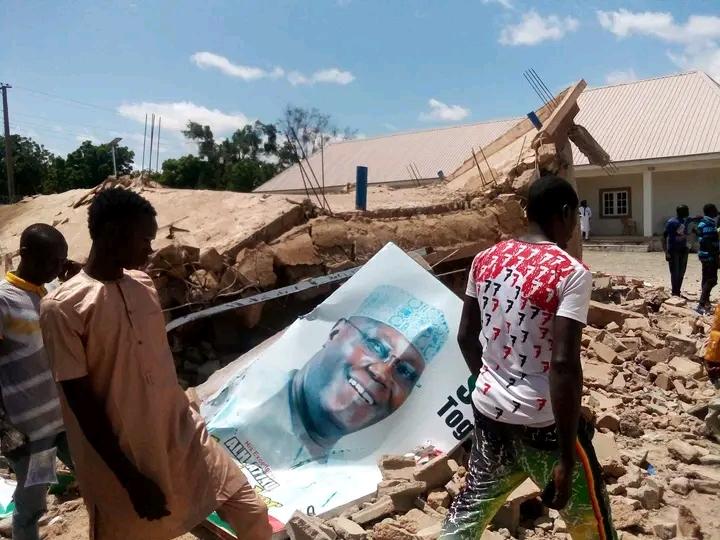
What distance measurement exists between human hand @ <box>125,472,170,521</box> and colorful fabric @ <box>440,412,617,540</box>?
3.24ft

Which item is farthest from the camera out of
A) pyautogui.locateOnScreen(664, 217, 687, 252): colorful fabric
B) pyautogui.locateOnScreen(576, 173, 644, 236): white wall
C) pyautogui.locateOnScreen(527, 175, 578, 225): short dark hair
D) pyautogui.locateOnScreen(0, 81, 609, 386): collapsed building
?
pyautogui.locateOnScreen(576, 173, 644, 236): white wall

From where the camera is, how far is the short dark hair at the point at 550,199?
2203 millimetres

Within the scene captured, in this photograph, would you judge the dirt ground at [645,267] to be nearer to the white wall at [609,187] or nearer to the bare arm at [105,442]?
the white wall at [609,187]

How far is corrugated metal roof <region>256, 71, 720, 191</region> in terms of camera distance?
19.2 meters

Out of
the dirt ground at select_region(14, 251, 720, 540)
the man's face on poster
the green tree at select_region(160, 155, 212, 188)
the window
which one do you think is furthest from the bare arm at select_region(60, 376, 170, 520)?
the green tree at select_region(160, 155, 212, 188)

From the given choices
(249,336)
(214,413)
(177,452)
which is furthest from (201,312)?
(177,452)

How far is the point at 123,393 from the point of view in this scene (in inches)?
81.1

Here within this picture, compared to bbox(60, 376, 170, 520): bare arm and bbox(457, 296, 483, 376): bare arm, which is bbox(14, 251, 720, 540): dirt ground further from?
bbox(457, 296, 483, 376): bare arm

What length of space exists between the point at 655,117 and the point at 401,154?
976 cm

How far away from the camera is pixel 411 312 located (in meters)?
4.16

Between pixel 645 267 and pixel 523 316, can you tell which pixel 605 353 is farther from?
pixel 645 267

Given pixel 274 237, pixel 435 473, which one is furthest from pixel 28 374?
pixel 274 237

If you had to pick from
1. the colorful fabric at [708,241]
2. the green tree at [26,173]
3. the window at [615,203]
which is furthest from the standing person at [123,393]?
the green tree at [26,173]

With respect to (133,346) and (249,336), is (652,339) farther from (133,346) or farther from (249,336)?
(133,346)
